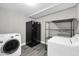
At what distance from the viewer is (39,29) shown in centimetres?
268

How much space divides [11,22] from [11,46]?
43.2 inches

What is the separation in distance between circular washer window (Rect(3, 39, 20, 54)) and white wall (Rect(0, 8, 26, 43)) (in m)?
0.81

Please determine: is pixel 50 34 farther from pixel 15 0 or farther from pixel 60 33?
pixel 15 0

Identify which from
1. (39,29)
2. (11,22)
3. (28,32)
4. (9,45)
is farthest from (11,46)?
(39,29)

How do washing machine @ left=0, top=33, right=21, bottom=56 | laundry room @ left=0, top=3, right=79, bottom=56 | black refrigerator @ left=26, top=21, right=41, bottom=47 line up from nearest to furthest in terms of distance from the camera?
laundry room @ left=0, top=3, right=79, bottom=56, washing machine @ left=0, top=33, right=21, bottom=56, black refrigerator @ left=26, top=21, right=41, bottom=47

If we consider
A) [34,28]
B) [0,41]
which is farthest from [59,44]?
[34,28]

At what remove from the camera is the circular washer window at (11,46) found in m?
1.19

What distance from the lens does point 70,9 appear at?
1.64 meters

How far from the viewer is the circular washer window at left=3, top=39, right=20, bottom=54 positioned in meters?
1.19

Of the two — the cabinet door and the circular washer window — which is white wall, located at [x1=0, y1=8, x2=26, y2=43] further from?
the circular washer window

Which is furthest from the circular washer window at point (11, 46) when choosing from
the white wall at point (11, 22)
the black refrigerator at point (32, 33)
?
the black refrigerator at point (32, 33)

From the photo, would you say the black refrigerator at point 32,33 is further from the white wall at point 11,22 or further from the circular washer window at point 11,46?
the circular washer window at point 11,46

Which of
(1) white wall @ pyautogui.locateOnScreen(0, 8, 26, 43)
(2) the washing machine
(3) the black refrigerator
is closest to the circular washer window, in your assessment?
(2) the washing machine

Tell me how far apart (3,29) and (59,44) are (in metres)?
2.02
